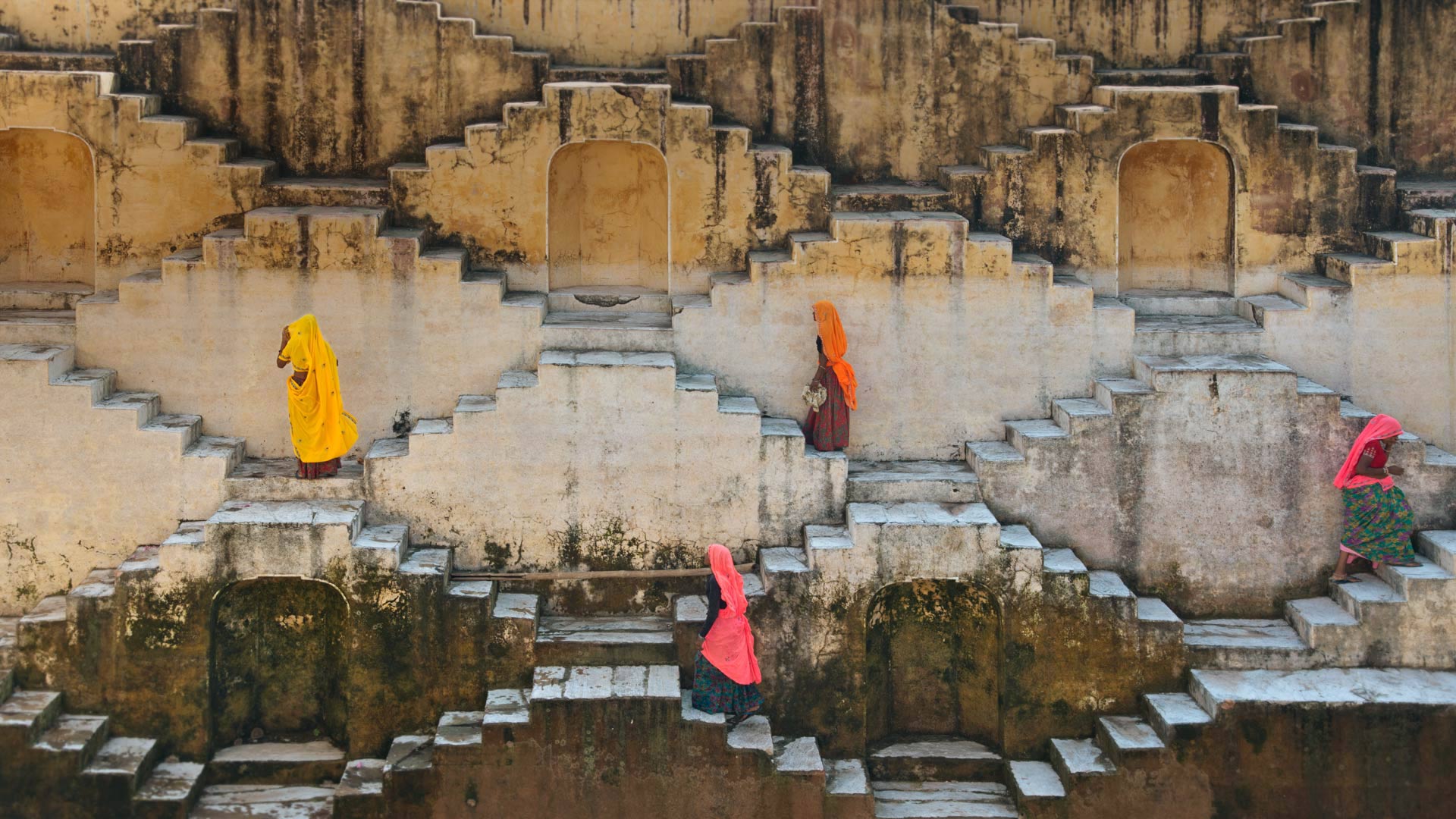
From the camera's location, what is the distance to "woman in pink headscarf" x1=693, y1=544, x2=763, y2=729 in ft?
46.1

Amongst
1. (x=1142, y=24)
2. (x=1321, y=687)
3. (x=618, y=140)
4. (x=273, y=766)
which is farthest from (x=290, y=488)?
(x=1142, y=24)

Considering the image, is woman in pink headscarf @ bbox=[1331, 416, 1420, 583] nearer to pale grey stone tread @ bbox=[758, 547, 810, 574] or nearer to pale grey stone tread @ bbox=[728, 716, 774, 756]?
pale grey stone tread @ bbox=[758, 547, 810, 574]

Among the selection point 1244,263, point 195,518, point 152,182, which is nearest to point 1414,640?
point 1244,263

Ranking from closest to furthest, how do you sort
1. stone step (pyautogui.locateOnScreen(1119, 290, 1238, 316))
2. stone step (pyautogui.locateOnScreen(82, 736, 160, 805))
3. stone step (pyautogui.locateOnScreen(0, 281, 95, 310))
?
stone step (pyautogui.locateOnScreen(82, 736, 160, 805)) → stone step (pyautogui.locateOnScreen(0, 281, 95, 310)) → stone step (pyautogui.locateOnScreen(1119, 290, 1238, 316))

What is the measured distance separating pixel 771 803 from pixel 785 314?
4.26 metres

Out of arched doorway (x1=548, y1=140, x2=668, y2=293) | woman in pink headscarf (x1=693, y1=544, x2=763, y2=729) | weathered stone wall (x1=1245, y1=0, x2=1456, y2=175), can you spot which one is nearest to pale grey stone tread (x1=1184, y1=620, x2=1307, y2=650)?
woman in pink headscarf (x1=693, y1=544, x2=763, y2=729)

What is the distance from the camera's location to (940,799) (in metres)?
14.6

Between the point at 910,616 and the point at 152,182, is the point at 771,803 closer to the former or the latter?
the point at 910,616

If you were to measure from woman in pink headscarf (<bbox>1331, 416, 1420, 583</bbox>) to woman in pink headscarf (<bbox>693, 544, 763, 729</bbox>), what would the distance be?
202 inches

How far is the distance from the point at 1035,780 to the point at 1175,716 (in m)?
1.20

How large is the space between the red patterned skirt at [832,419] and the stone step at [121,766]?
19.3ft

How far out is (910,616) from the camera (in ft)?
A: 50.1

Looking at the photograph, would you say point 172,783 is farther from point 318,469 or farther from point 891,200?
point 891,200

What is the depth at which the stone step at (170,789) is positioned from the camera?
45.8ft
